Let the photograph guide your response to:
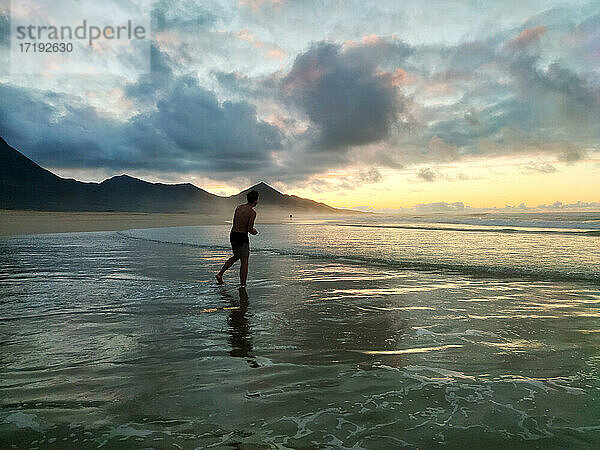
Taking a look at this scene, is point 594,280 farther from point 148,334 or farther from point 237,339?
point 148,334

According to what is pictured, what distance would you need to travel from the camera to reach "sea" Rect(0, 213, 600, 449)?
124 inches

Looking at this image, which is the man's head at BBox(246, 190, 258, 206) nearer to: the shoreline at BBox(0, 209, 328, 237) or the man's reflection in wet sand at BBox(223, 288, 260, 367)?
the man's reflection in wet sand at BBox(223, 288, 260, 367)

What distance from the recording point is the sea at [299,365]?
314cm

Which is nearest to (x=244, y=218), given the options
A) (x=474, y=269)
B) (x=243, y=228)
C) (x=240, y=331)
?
(x=243, y=228)

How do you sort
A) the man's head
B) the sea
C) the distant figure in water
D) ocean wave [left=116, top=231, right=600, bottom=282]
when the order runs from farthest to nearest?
ocean wave [left=116, top=231, right=600, bottom=282]
the distant figure in water
the man's head
the sea

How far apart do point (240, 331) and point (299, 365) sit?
162 centimetres

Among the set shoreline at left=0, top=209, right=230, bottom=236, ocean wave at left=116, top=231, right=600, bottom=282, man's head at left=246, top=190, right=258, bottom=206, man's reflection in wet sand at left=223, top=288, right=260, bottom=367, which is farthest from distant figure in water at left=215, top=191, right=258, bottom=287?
shoreline at left=0, top=209, right=230, bottom=236

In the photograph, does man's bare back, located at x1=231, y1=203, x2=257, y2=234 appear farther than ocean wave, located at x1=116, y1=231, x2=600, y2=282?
No

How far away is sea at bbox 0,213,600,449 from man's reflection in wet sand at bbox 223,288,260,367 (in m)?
0.04

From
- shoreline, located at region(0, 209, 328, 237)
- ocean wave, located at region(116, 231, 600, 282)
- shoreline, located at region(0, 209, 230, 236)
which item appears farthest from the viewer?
shoreline, located at region(0, 209, 328, 237)

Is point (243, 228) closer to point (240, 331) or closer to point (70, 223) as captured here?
point (240, 331)

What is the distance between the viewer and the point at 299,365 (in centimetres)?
453

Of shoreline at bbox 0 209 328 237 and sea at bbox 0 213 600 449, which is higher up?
shoreline at bbox 0 209 328 237

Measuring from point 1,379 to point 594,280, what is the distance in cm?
1260
